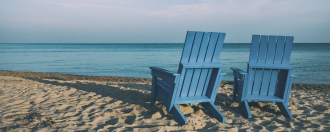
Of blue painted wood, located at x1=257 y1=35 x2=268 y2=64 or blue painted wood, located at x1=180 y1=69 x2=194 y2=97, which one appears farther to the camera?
blue painted wood, located at x1=257 y1=35 x2=268 y2=64

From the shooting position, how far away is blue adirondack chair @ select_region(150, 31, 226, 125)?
241 cm

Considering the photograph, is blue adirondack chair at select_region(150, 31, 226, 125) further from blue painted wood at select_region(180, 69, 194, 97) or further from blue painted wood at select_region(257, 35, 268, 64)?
blue painted wood at select_region(257, 35, 268, 64)

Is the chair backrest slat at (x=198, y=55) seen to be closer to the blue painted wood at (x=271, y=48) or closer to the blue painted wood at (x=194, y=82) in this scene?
the blue painted wood at (x=194, y=82)

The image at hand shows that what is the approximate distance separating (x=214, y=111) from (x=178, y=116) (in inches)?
21.9

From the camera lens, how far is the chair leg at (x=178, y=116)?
93.8 inches

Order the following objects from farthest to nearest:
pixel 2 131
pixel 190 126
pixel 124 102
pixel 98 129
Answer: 1. pixel 124 102
2. pixel 190 126
3. pixel 98 129
4. pixel 2 131

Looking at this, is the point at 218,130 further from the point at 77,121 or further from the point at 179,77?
the point at 77,121

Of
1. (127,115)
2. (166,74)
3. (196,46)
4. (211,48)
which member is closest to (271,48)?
(211,48)

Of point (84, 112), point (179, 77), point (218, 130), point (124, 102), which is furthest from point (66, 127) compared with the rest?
point (218, 130)

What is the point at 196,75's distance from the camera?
→ 8.60 feet

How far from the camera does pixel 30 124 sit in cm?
229

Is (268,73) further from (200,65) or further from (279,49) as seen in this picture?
(200,65)

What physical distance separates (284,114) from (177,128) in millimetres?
1703

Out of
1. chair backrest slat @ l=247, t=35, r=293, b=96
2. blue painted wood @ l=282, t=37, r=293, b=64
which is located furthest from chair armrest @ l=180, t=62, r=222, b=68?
blue painted wood @ l=282, t=37, r=293, b=64
